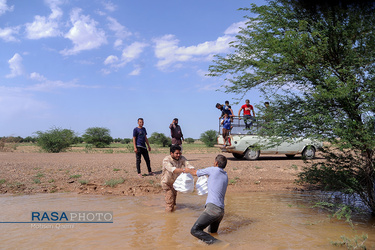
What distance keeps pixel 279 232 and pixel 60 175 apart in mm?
8804

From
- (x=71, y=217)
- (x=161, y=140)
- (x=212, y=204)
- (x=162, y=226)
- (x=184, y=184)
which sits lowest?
(x=162, y=226)

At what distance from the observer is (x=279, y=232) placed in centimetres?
616

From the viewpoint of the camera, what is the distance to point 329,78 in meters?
6.25

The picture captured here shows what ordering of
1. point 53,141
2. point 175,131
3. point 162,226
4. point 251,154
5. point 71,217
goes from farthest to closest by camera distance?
point 53,141
point 251,154
point 175,131
point 71,217
point 162,226

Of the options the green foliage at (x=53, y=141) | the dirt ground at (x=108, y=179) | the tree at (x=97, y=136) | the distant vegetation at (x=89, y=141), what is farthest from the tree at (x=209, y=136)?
the dirt ground at (x=108, y=179)

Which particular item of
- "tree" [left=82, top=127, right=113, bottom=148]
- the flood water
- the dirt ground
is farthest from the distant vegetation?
the flood water

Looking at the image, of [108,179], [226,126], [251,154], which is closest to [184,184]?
[108,179]

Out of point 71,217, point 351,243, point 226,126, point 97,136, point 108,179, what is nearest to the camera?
point 351,243

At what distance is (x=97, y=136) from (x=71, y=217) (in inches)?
1647

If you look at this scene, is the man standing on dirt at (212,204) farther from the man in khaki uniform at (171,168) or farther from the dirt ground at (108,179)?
the dirt ground at (108,179)

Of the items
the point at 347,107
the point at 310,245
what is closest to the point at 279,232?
the point at 310,245

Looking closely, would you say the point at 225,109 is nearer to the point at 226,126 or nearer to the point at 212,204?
the point at 226,126

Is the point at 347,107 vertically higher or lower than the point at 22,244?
higher

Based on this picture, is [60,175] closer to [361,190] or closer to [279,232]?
[279,232]
